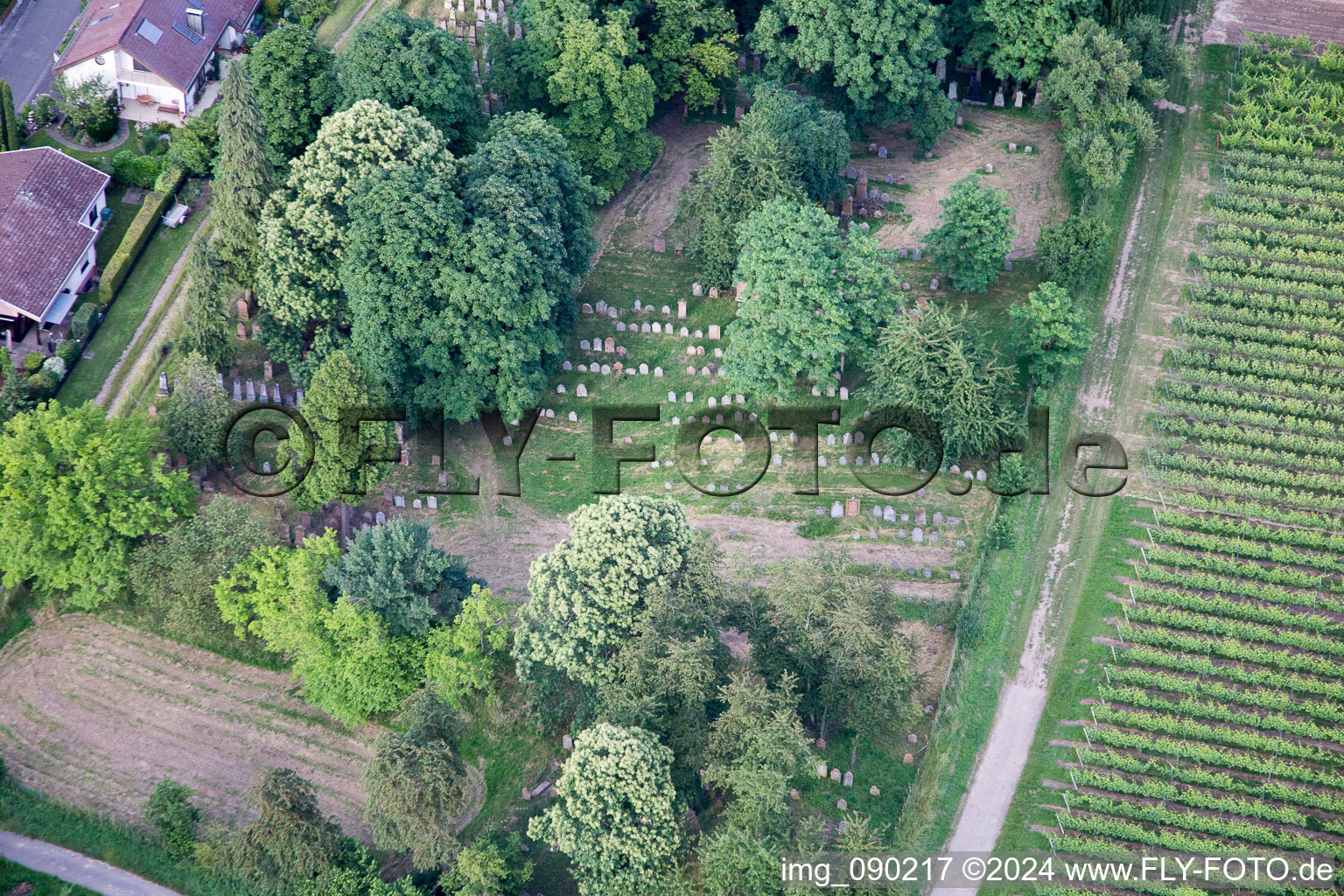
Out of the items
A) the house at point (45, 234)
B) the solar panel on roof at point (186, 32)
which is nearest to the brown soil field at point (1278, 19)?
the solar panel on roof at point (186, 32)

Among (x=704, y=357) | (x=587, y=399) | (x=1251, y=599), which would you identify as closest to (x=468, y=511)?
(x=587, y=399)

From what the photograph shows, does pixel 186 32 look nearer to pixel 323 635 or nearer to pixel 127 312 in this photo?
pixel 127 312

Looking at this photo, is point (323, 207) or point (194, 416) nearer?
point (194, 416)

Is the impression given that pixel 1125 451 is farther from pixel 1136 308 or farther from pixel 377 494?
pixel 377 494

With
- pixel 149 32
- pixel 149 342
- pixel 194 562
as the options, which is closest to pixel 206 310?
pixel 149 342

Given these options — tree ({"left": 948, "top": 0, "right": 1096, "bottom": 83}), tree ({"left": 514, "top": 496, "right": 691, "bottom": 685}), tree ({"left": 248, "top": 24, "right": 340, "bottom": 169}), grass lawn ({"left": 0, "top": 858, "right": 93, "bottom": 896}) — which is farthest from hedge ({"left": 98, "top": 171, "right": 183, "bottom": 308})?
tree ({"left": 948, "top": 0, "right": 1096, "bottom": 83})
